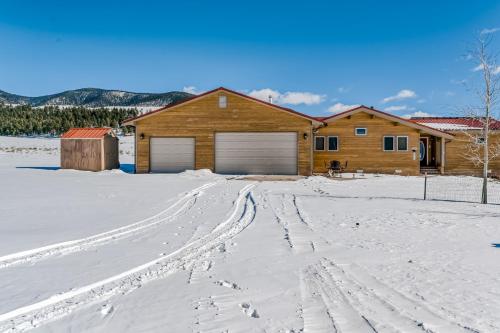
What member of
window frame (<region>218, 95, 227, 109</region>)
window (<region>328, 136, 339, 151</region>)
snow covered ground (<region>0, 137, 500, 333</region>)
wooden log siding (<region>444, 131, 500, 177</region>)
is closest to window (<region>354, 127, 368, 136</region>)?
window (<region>328, 136, 339, 151</region>)

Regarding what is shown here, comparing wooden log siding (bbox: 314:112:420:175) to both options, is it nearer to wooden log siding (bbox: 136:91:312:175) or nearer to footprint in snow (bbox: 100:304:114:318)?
wooden log siding (bbox: 136:91:312:175)

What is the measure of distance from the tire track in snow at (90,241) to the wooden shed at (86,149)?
13745 millimetres

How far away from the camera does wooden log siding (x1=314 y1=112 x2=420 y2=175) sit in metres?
23.2

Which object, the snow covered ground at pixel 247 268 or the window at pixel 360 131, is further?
the window at pixel 360 131

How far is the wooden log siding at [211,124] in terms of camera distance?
21.6m

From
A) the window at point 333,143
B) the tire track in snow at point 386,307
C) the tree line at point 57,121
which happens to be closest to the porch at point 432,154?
the window at point 333,143

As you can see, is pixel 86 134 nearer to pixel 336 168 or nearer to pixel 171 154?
pixel 171 154

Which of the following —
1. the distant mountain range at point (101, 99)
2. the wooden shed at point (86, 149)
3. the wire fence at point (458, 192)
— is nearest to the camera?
the wire fence at point (458, 192)

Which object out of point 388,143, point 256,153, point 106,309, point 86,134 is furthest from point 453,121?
point 106,309

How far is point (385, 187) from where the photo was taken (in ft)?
55.8

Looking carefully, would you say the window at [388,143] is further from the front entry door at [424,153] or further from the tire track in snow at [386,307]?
the tire track in snow at [386,307]

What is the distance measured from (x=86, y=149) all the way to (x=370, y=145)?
55.8 feet

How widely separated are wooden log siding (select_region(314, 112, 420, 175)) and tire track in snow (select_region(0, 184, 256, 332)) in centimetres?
1740

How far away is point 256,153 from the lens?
21.9 metres
